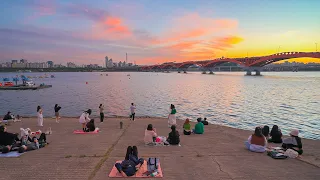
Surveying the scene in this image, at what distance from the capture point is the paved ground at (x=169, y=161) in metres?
7.83

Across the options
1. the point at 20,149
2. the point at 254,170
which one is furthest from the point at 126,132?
the point at 254,170

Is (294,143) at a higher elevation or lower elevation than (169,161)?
higher

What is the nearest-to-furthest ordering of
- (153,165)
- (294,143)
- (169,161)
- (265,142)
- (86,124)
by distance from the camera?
(153,165) → (169,161) → (294,143) → (265,142) → (86,124)

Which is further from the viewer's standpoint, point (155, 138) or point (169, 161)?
point (155, 138)

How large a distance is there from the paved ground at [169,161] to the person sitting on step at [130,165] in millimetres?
628

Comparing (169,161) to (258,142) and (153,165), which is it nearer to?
(153,165)

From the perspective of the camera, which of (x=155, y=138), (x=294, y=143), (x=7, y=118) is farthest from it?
(x=7, y=118)

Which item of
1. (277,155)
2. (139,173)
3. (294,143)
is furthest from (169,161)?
(294,143)

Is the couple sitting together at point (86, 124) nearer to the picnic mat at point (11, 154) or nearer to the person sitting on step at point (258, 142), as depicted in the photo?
the picnic mat at point (11, 154)

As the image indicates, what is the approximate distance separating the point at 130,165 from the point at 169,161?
1913 millimetres

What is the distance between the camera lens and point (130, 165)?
25.2ft

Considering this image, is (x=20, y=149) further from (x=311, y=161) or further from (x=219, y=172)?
(x=311, y=161)

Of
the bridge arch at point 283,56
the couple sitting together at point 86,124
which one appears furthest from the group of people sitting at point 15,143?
the bridge arch at point 283,56

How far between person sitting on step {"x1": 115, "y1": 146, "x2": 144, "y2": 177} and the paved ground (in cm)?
63
